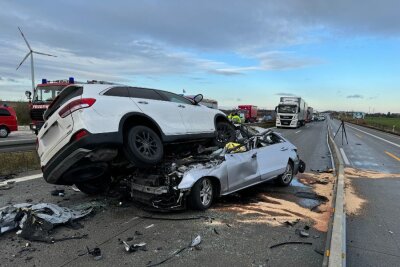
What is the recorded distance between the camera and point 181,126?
7184mm

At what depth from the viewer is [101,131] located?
5.59m

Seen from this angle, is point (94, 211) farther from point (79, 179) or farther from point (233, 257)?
point (233, 257)

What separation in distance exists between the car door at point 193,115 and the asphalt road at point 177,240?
159cm

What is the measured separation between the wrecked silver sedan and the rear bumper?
0.98m

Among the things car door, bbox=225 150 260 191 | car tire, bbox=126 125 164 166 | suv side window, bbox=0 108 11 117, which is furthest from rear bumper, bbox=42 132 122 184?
suv side window, bbox=0 108 11 117

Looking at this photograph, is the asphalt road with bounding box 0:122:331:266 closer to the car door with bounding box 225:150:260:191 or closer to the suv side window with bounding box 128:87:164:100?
the car door with bounding box 225:150:260:191

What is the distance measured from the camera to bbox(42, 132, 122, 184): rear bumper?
Answer: 548 centimetres

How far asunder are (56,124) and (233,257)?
11.4ft

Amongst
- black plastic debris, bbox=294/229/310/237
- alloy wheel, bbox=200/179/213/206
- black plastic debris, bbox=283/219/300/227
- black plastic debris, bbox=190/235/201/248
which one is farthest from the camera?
alloy wheel, bbox=200/179/213/206

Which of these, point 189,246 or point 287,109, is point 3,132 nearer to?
point 189,246

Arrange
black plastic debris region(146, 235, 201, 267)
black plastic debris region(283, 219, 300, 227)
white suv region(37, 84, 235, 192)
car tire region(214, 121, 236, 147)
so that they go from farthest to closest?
car tire region(214, 121, 236, 147) < black plastic debris region(283, 219, 300, 227) < white suv region(37, 84, 235, 192) < black plastic debris region(146, 235, 201, 267)

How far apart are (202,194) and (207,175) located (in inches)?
14.0

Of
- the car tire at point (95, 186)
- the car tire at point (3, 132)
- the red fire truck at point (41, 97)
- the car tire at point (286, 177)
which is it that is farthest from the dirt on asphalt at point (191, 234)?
the car tire at point (3, 132)

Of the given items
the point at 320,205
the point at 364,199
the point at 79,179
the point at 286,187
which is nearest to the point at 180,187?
the point at 79,179
